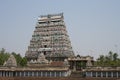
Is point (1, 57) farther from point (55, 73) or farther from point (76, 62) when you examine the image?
point (55, 73)

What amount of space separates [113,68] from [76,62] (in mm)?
22699

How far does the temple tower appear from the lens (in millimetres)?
100750

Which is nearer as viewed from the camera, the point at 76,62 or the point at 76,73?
the point at 76,73

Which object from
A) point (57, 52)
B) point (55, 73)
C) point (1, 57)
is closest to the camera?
point (55, 73)

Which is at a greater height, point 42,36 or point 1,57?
point 42,36

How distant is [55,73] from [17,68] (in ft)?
30.2

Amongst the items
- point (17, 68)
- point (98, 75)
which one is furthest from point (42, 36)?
point (98, 75)

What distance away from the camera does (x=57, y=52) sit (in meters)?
99.5

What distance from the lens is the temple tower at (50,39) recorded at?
10075 cm

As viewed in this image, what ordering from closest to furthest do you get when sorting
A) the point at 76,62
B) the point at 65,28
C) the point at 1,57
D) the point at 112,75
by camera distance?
the point at 112,75, the point at 76,62, the point at 1,57, the point at 65,28

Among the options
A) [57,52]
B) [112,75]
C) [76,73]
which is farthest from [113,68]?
[57,52]

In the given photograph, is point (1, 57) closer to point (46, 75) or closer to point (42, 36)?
point (42, 36)

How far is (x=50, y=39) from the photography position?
104m

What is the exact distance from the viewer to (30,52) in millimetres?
104250
